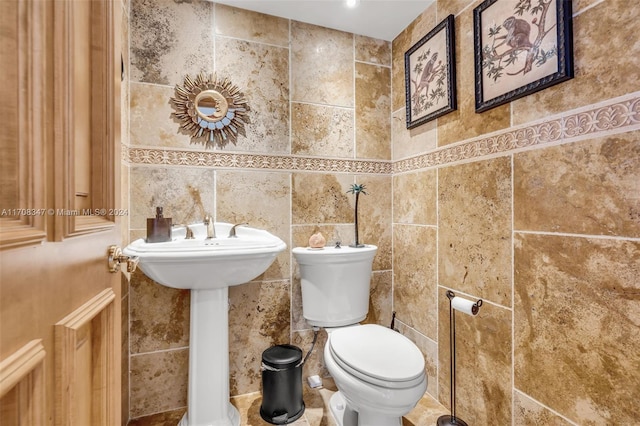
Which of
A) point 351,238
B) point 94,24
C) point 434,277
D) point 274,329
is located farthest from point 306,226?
point 94,24

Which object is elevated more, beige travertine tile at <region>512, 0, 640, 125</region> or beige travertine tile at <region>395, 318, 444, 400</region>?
beige travertine tile at <region>512, 0, 640, 125</region>

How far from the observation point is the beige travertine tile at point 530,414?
1051 mm

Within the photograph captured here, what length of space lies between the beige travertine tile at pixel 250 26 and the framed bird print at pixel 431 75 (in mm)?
785

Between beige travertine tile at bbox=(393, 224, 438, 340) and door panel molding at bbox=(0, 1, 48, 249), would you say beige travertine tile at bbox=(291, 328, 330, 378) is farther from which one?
door panel molding at bbox=(0, 1, 48, 249)

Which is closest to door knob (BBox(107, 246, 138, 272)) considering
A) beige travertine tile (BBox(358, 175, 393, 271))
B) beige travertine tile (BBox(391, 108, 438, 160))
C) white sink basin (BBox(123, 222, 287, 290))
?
white sink basin (BBox(123, 222, 287, 290))

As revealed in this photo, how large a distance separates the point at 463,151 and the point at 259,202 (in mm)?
1116

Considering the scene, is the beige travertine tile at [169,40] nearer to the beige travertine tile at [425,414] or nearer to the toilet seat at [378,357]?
the toilet seat at [378,357]

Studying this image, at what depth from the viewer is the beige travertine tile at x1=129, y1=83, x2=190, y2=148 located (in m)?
1.53

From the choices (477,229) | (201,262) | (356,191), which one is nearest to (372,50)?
(356,191)

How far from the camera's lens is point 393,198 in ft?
6.61

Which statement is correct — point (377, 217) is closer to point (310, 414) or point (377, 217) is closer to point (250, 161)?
point (250, 161)

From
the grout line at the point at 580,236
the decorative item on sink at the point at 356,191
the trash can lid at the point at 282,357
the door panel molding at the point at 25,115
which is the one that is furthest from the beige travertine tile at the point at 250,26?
the trash can lid at the point at 282,357

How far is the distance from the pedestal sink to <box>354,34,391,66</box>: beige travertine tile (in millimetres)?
1394

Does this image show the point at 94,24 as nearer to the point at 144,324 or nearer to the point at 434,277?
the point at 144,324
